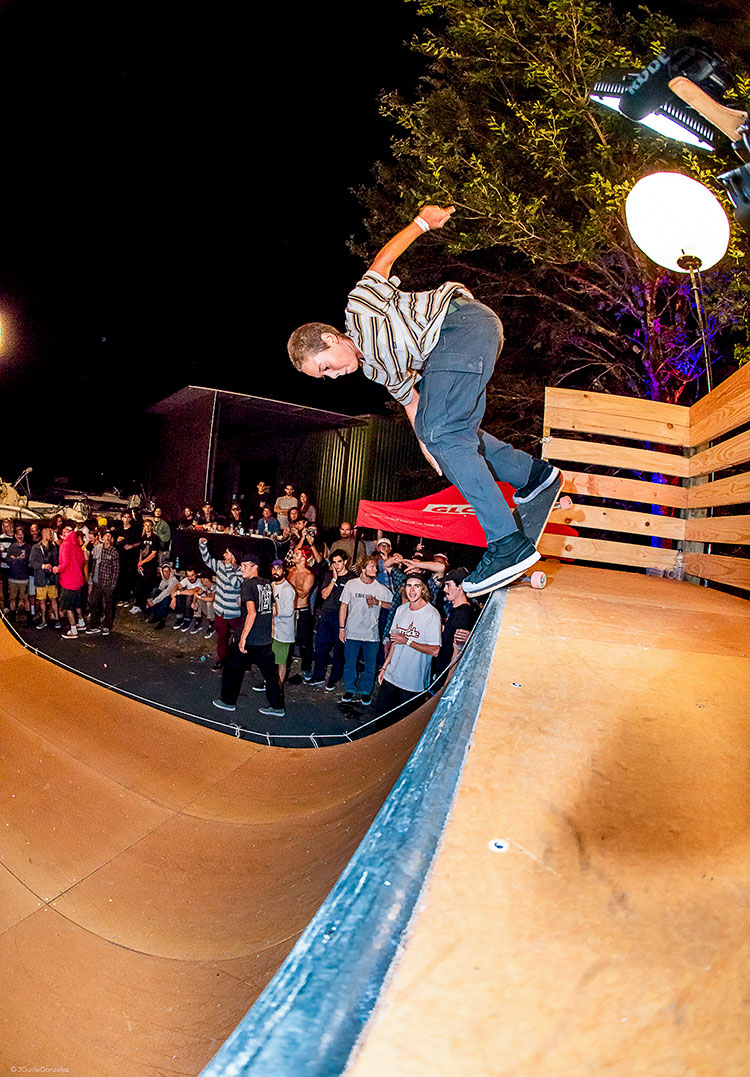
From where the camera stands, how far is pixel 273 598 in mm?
7953

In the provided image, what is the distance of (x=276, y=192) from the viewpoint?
1477 cm

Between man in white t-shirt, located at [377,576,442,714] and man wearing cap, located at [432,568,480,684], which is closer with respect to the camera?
man in white t-shirt, located at [377,576,442,714]

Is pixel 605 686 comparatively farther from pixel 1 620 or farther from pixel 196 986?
pixel 1 620

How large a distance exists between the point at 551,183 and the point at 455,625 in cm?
577

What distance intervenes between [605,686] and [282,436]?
17.9 metres

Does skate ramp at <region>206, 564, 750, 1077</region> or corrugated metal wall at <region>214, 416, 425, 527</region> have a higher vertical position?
corrugated metal wall at <region>214, 416, 425, 527</region>

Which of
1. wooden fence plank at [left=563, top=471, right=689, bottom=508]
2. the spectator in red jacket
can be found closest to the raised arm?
wooden fence plank at [left=563, top=471, right=689, bottom=508]

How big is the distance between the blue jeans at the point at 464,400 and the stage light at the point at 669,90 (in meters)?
1.94

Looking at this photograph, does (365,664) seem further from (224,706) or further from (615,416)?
(615,416)

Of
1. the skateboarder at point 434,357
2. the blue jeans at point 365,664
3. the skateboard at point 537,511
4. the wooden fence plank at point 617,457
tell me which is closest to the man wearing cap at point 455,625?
the blue jeans at point 365,664

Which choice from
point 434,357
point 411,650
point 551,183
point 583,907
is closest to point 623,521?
point 411,650

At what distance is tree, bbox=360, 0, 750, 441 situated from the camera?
663 cm

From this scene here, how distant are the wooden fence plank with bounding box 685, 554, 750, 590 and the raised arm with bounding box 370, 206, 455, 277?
9.24 ft

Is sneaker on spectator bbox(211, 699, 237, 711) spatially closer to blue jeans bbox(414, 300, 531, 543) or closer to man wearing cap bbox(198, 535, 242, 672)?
man wearing cap bbox(198, 535, 242, 672)
